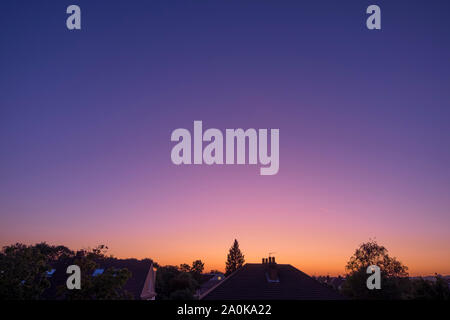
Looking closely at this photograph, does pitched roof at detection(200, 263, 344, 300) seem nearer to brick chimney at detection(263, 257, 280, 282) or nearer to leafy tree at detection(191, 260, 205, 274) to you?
brick chimney at detection(263, 257, 280, 282)

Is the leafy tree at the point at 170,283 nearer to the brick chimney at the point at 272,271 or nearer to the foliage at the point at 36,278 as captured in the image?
the brick chimney at the point at 272,271

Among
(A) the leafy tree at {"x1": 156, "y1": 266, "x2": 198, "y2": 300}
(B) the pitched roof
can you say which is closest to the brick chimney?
(B) the pitched roof

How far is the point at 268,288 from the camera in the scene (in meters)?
34.4

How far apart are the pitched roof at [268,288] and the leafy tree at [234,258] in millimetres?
93932

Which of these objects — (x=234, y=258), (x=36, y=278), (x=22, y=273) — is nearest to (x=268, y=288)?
(x=36, y=278)

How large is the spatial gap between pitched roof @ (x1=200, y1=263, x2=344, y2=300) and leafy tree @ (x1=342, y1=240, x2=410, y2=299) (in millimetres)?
11904

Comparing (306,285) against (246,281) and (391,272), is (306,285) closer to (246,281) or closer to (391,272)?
(246,281)

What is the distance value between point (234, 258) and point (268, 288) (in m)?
98.8

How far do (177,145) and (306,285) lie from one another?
26.3m

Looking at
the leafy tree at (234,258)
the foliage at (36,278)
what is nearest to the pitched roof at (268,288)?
the foliage at (36,278)

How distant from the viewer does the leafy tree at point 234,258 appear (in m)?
127

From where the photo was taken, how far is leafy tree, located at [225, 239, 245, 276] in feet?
418
